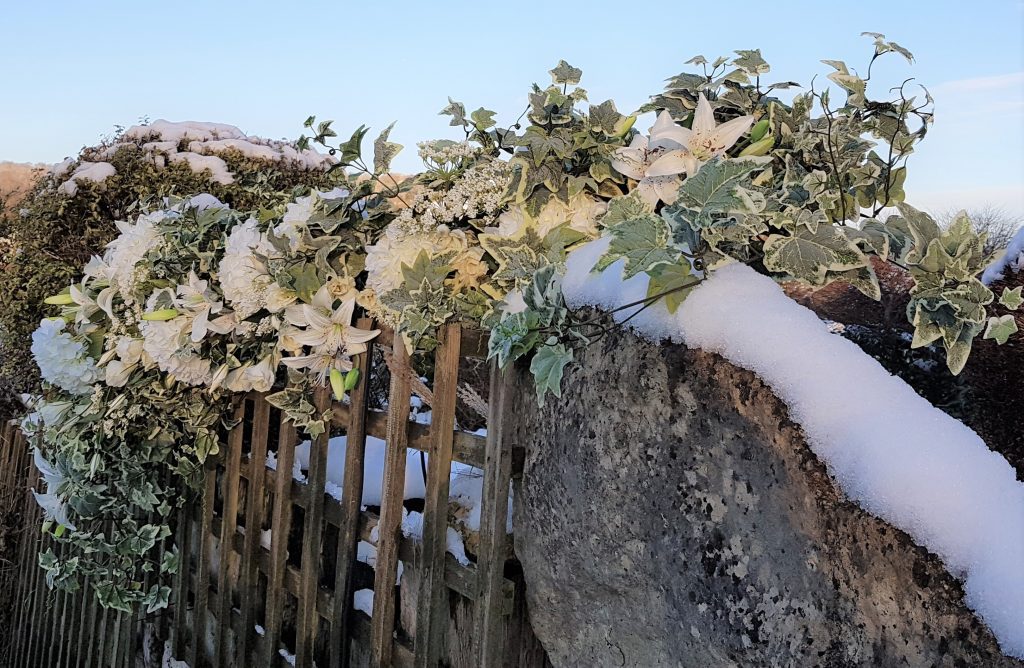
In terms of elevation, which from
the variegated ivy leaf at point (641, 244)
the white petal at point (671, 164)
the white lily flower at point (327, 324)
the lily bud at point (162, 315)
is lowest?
the lily bud at point (162, 315)

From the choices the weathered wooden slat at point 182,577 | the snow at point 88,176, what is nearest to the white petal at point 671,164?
the weathered wooden slat at point 182,577

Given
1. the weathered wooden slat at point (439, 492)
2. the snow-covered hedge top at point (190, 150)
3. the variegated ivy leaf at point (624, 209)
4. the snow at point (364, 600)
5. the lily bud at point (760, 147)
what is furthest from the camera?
the snow-covered hedge top at point (190, 150)

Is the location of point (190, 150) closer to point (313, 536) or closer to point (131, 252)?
point (131, 252)

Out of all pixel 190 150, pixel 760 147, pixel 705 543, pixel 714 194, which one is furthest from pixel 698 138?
pixel 190 150

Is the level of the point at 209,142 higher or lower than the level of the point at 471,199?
higher

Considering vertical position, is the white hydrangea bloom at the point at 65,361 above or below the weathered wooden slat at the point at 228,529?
above

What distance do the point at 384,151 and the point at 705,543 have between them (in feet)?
4.55

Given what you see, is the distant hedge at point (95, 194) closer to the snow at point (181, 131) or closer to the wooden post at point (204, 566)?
the snow at point (181, 131)

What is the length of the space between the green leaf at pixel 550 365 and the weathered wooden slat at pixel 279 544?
5.24 ft

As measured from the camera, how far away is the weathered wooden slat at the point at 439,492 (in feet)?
7.22

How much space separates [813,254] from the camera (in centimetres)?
141

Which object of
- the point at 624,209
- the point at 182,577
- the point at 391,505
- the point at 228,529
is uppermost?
the point at 624,209

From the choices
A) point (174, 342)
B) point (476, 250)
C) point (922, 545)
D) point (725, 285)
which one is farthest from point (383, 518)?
point (922, 545)

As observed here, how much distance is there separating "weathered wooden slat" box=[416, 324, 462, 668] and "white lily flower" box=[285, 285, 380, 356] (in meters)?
0.34
